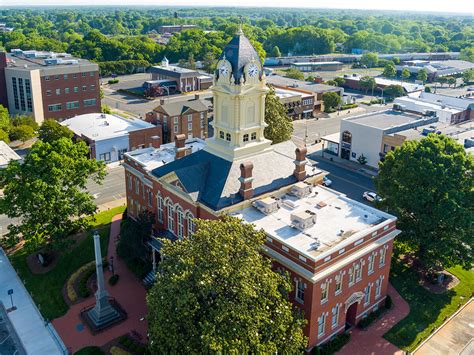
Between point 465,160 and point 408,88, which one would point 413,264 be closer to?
point 465,160

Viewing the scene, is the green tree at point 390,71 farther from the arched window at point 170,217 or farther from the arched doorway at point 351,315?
the arched doorway at point 351,315

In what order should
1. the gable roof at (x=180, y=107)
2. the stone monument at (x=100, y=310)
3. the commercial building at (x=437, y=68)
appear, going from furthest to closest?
the commercial building at (x=437, y=68), the gable roof at (x=180, y=107), the stone monument at (x=100, y=310)

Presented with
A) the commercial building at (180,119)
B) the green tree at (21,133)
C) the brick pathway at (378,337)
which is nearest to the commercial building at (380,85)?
the commercial building at (180,119)

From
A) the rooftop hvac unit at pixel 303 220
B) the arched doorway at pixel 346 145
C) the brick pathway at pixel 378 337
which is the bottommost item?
the brick pathway at pixel 378 337

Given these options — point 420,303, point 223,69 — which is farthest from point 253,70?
point 420,303

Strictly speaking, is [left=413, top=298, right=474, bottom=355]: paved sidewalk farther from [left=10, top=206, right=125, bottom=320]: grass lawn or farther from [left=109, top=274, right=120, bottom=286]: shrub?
[left=10, top=206, right=125, bottom=320]: grass lawn

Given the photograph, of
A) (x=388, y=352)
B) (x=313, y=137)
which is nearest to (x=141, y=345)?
(x=388, y=352)

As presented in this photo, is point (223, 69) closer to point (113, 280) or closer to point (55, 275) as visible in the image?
point (113, 280)
